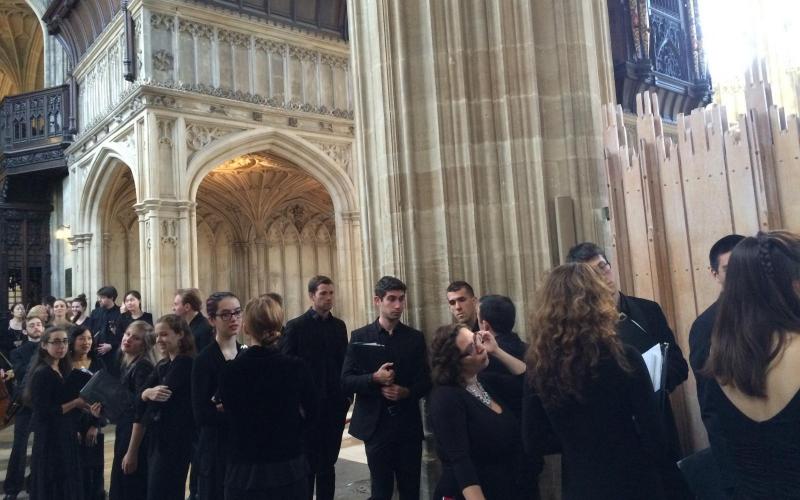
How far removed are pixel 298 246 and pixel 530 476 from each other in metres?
16.6

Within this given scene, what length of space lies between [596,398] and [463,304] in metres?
1.59

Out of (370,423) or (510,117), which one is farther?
(510,117)

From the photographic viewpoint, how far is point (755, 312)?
4.80 feet

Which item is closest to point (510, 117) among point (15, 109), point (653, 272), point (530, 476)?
point (653, 272)

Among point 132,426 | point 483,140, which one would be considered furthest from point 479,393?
point 132,426

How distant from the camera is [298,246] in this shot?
18.6 m

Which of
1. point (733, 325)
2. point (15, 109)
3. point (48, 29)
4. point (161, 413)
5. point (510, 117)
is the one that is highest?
point (48, 29)

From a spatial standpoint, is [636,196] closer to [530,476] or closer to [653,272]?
[653,272]

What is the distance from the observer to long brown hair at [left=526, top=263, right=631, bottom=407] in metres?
1.79

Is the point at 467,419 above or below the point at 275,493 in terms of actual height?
above

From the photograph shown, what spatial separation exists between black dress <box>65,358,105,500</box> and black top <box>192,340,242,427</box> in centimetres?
155

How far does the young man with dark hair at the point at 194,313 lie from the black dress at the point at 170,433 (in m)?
0.77

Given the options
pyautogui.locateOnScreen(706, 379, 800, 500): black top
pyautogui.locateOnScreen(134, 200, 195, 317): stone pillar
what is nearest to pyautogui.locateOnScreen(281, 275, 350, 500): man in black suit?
pyautogui.locateOnScreen(706, 379, 800, 500): black top

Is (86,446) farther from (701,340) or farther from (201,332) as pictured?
(701,340)
